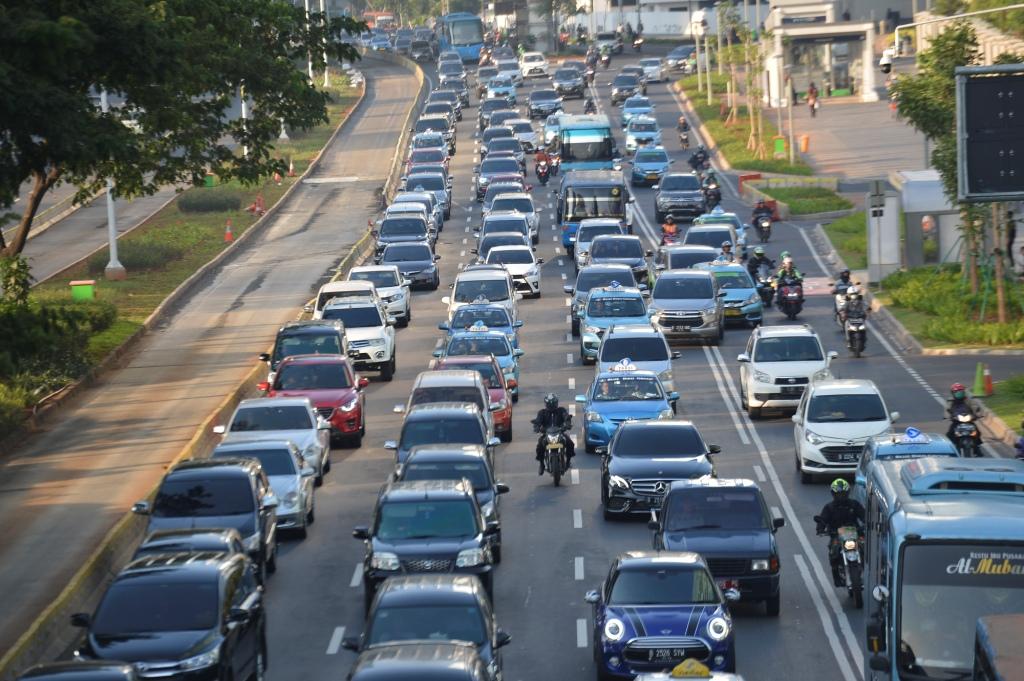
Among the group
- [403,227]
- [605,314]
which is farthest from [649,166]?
[605,314]

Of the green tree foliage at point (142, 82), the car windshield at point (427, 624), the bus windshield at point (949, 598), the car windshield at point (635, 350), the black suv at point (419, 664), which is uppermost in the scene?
the green tree foliage at point (142, 82)

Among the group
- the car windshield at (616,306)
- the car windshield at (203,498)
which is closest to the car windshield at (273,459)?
the car windshield at (203,498)

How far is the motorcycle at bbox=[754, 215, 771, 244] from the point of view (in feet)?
187

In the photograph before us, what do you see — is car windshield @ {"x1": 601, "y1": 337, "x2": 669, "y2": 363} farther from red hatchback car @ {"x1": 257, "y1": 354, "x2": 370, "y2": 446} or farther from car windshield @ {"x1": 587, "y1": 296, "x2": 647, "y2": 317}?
red hatchback car @ {"x1": 257, "y1": 354, "x2": 370, "y2": 446}

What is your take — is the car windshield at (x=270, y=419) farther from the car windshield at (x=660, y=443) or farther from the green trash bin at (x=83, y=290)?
the green trash bin at (x=83, y=290)

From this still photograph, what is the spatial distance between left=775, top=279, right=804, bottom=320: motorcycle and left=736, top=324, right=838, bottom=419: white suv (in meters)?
8.46

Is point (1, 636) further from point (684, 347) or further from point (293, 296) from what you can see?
point (293, 296)

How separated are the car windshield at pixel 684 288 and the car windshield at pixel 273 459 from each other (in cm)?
1652

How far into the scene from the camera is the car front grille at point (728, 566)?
22406 millimetres

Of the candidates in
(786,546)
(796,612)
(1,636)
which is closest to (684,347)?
(786,546)

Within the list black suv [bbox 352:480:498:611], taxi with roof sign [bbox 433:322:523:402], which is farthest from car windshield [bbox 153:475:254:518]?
taxi with roof sign [bbox 433:322:523:402]

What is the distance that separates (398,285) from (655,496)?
2052cm

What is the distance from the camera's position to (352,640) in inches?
738

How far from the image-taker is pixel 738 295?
4453cm
